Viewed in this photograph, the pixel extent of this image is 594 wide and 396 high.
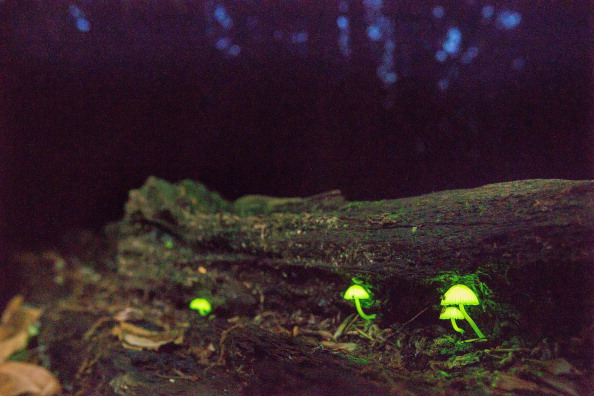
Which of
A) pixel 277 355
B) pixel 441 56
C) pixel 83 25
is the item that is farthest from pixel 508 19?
pixel 83 25

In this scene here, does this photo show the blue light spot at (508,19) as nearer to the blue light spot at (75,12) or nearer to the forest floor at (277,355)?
the forest floor at (277,355)

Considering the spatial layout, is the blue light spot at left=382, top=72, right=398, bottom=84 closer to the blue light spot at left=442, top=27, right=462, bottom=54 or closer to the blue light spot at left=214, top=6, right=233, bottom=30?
the blue light spot at left=442, top=27, right=462, bottom=54

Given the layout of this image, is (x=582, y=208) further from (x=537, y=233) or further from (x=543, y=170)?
(x=543, y=170)

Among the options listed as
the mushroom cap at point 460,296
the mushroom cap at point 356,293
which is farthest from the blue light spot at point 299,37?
the mushroom cap at point 460,296

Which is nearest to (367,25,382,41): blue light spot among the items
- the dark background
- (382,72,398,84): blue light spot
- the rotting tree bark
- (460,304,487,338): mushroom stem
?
the dark background

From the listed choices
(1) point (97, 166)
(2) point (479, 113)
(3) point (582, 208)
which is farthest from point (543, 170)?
(1) point (97, 166)
